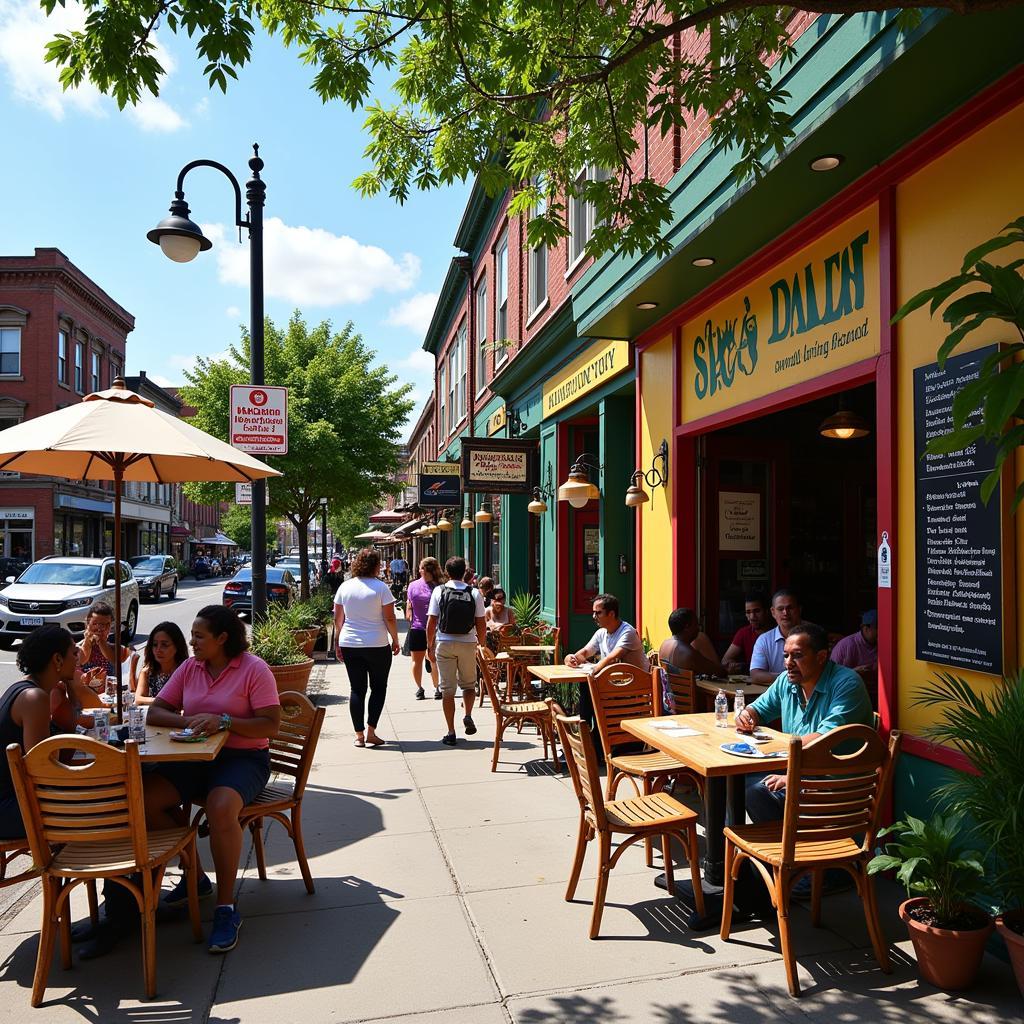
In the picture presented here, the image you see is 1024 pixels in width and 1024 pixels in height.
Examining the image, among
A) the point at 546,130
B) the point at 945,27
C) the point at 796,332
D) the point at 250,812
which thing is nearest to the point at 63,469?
the point at 250,812

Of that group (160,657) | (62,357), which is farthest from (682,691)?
(62,357)

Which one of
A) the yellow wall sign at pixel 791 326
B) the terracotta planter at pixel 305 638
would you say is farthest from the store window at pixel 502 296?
the yellow wall sign at pixel 791 326

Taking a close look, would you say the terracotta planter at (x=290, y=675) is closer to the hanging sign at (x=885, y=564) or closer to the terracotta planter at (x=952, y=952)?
the hanging sign at (x=885, y=564)

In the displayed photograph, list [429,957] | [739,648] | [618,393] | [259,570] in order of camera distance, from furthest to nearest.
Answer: [618,393] < [259,570] < [739,648] < [429,957]

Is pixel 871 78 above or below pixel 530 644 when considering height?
above

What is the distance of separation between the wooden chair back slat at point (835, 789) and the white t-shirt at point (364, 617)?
17.0ft

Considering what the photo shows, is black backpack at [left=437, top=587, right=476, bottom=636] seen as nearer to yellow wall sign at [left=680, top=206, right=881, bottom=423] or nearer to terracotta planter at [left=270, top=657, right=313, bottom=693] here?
terracotta planter at [left=270, top=657, right=313, bottom=693]

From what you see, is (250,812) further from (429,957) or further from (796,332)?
(796,332)

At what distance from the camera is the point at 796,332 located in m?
6.34

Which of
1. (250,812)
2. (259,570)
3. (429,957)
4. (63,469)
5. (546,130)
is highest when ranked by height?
(546,130)

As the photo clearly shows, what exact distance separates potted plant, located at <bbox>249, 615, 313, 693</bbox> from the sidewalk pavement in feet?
13.2

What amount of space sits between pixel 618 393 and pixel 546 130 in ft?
15.9

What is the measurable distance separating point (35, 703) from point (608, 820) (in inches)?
115

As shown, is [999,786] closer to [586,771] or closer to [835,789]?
[835,789]
